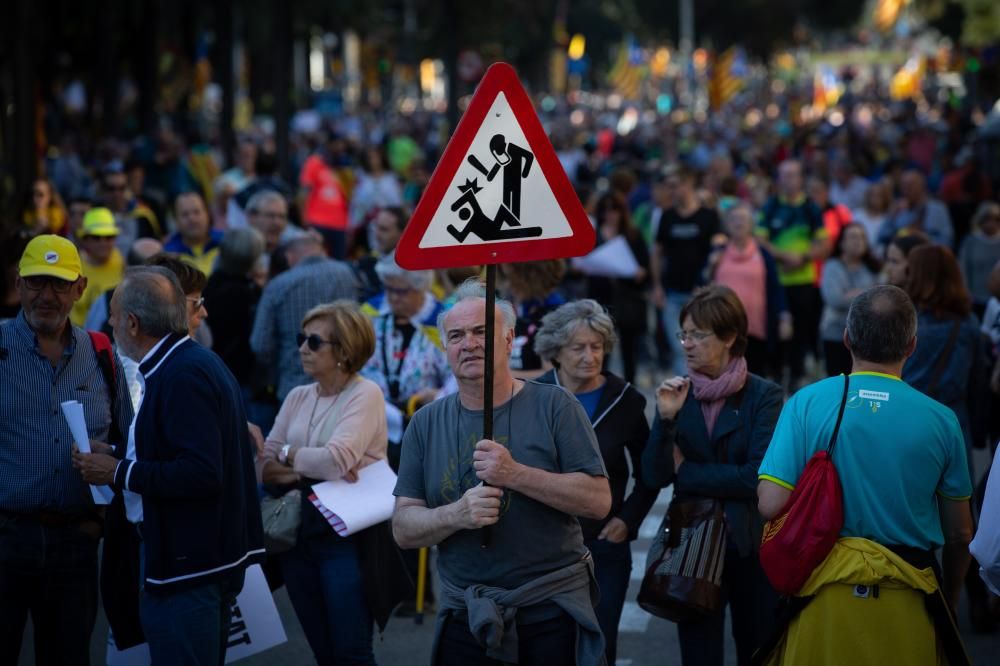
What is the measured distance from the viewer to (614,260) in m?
13.8

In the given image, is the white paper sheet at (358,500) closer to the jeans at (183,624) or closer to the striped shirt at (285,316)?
the jeans at (183,624)

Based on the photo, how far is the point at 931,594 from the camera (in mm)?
4973

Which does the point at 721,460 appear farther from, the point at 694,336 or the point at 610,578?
the point at 610,578

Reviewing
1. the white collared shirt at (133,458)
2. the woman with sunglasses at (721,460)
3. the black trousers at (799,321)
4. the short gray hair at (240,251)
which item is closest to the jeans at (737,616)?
the woman with sunglasses at (721,460)

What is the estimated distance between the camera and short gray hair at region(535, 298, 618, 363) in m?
6.47

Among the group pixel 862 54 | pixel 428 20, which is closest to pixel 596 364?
pixel 428 20

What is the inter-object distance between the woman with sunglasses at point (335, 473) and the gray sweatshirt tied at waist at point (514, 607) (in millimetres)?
1445

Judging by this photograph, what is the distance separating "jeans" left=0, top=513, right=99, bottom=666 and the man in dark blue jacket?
53 cm

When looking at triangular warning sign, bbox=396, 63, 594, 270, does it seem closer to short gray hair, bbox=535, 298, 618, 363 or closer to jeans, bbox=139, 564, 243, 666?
jeans, bbox=139, 564, 243, 666

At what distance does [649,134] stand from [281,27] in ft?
46.9

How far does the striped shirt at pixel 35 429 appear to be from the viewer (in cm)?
569

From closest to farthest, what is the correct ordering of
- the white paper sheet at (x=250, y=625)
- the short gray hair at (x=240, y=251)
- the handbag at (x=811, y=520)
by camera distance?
the handbag at (x=811, y=520) < the white paper sheet at (x=250, y=625) < the short gray hair at (x=240, y=251)

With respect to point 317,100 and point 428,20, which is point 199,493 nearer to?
point 428,20

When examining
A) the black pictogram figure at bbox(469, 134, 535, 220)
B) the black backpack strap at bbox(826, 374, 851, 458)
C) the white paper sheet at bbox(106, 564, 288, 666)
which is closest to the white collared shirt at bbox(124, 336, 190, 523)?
the white paper sheet at bbox(106, 564, 288, 666)
